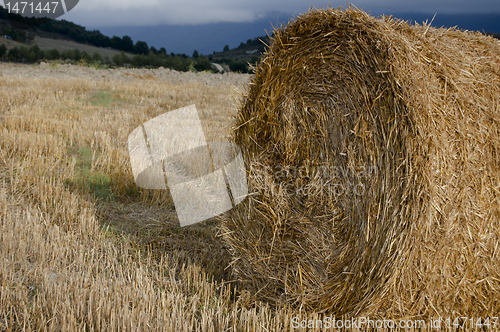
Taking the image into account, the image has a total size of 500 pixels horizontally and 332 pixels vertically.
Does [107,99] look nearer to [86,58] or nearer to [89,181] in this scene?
[89,181]

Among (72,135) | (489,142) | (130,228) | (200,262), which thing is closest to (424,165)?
(489,142)

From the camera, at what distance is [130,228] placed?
462 centimetres

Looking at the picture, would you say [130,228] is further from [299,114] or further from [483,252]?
[483,252]

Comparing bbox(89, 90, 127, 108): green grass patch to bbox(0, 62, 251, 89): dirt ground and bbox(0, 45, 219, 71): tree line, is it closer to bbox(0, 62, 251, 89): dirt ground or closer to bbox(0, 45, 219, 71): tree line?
bbox(0, 62, 251, 89): dirt ground

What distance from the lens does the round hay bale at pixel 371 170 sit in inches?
102


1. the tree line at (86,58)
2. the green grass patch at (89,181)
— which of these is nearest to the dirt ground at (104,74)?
the tree line at (86,58)

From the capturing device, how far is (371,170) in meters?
2.82

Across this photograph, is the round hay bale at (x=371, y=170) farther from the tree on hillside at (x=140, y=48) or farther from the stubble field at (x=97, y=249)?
the tree on hillside at (x=140, y=48)

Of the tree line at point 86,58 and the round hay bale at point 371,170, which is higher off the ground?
the tree line at point 86,58

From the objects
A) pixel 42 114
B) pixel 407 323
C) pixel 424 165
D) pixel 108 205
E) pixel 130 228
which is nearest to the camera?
pixel 424 165

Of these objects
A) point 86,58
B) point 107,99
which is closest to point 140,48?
point 86,58

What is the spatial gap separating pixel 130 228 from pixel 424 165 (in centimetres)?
353

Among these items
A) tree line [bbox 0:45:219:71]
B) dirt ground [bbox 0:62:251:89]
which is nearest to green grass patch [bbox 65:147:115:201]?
dirt ground [bbox 0:62:251:89]

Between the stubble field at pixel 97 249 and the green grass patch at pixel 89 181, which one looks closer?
the stubble field at pixel 97 249
